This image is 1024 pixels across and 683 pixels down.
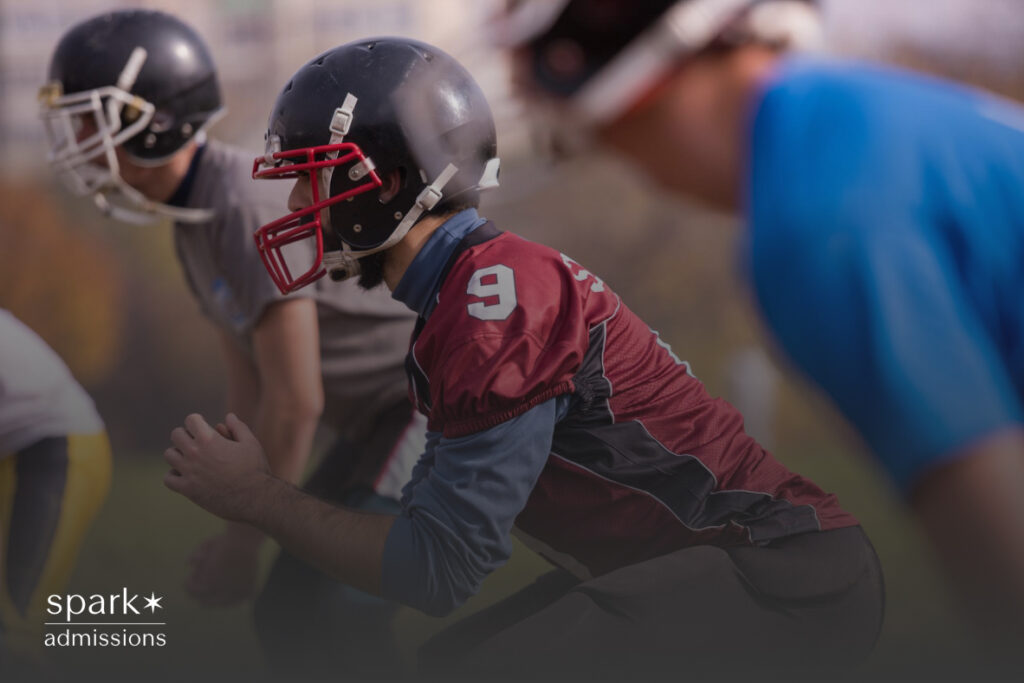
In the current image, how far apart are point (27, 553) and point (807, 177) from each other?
2345 millimetres

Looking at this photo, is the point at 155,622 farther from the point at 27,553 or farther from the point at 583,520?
the point at 583,520

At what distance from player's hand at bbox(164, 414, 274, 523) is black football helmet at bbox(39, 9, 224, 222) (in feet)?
2.99

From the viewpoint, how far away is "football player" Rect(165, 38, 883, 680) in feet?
5.95

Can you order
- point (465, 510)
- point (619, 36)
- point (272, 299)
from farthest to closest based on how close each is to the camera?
point (272, 299), point (465, 510), point (619, 36)

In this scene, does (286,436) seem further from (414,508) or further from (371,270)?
(414,508)

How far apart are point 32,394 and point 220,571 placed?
714mm

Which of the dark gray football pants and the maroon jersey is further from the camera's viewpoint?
the dark gray football pants

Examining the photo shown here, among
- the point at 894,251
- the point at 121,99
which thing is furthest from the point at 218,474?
the point at 894,251

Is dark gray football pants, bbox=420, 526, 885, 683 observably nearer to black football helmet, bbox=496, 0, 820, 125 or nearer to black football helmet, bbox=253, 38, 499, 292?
black football helmet, bbox=253, 38, 499, 292

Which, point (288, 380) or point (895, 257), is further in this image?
point (288, 380)

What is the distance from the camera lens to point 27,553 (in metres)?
2.66

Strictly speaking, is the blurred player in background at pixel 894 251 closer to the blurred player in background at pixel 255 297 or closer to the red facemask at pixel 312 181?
the red facemask at pixel 312 181

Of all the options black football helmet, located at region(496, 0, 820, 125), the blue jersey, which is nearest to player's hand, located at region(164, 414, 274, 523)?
black football helmet, located at region(496, 0, 820, 125)

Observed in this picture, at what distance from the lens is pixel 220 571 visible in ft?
9.63
